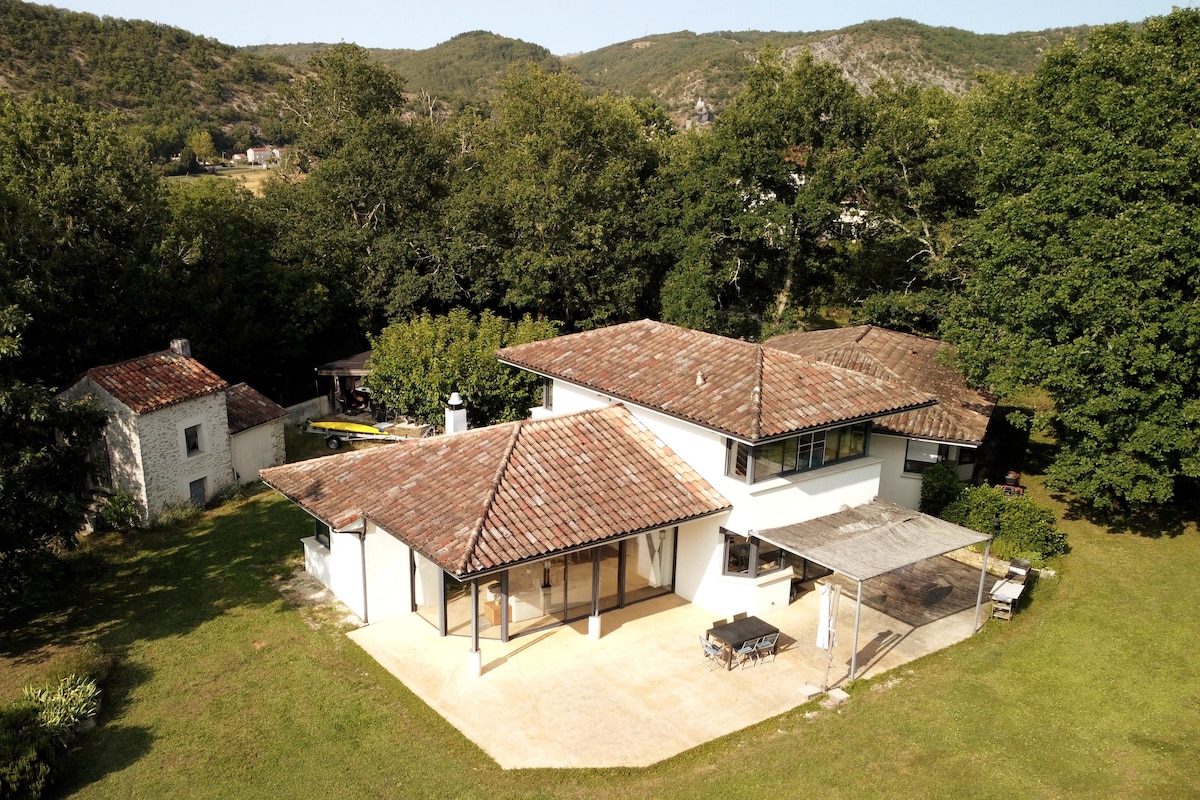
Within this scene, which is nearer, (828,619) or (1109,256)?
(828,619)

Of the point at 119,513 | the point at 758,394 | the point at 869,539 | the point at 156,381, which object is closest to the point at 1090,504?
the point at 869,539

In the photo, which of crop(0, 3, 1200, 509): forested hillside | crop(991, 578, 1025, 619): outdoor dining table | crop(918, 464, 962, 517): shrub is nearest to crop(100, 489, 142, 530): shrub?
crop(0, 3, 1200, 509): forested hillside

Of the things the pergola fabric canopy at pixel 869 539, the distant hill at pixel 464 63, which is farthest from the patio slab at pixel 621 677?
the distant hill at pixel 464 63

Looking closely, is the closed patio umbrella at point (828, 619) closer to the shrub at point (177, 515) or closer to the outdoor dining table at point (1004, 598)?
the outdoor dining table at point (1004, 598)

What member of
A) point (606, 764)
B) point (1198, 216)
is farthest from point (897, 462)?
point (606, 764)

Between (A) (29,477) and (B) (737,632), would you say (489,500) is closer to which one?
(B) (737,632)

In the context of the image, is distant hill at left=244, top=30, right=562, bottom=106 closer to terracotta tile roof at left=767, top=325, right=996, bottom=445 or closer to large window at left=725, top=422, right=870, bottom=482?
terracotta tile roof at left=767, top=325, right=996, bottom=445
